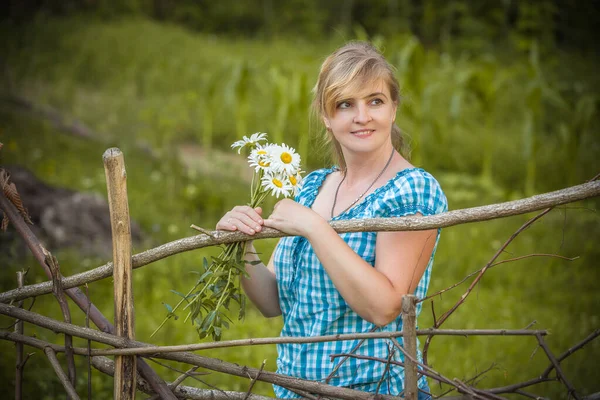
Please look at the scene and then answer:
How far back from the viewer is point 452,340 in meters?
3.81

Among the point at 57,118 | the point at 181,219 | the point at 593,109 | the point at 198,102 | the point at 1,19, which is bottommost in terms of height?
the point at 181,219

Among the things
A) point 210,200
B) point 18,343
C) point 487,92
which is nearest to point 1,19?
point 210,200

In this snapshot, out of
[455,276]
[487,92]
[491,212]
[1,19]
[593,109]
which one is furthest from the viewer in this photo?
[1,19]

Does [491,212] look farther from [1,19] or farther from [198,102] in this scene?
[1,19]

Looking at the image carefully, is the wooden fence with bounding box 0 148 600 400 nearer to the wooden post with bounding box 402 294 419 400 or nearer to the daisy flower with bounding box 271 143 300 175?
the wooden post with bounding box 402 294 419 400

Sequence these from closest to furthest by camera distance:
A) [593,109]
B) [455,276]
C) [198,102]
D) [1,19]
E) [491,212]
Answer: [491,212]
[455,276]
[593,109]
[198,102]
[1,19]

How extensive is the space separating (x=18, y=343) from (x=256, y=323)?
2.23 metres

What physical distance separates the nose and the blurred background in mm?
454

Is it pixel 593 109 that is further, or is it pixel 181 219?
pixel 593 109

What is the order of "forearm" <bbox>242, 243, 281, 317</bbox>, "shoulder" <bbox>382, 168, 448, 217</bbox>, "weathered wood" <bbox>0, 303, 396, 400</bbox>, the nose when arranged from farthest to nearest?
"forearm" <bbox>242, 243, 281, 317</bbox>
the nose
"shoulder" <bbox>382, 168, 448, 217</bbox>
"weathered wood" <bbox>0, 303, 396, 400</bbox>

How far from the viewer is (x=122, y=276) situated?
1.43 metres

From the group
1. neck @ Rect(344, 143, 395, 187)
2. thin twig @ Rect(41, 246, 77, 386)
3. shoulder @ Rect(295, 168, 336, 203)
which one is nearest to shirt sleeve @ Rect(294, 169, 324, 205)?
shoulder @ Rect(295, 168, 336, 203)

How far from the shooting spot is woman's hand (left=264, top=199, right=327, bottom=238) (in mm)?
1394

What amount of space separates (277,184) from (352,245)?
25 centimetres
